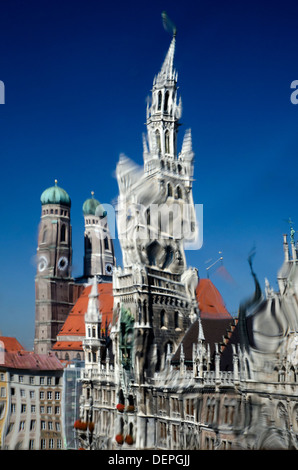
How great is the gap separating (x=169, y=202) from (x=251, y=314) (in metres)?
9.81

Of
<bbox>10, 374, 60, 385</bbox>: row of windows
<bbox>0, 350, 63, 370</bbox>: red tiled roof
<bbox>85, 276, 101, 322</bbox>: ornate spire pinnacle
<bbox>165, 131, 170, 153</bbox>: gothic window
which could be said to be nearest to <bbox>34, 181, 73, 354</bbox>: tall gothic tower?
<bbox>85, 276, 101, 322</bbox>: ornate spire pinnacle

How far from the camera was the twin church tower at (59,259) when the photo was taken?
4701 centimetres

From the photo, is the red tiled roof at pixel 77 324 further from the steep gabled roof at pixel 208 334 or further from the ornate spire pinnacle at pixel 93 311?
the steep gabled roof at pixel 208 334

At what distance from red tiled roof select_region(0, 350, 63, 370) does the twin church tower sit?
31.3ft

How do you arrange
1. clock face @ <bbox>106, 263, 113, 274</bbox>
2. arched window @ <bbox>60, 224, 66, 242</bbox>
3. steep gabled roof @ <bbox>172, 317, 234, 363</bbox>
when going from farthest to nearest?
1. clock face @ <bbox>106, 263, 113, 274</bbox>
2. arched window @ <bbox>60, 224, 66, 242</bbox>
3. steep gabled roof @ <bbox>172, 317, 234, 363</bbox>

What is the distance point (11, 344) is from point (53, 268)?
12.6 m

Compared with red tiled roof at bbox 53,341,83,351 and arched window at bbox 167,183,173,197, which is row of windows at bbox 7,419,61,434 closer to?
red tiled roof at bbox 53,341,83,351

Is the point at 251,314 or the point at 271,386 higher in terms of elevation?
the point at 251,314

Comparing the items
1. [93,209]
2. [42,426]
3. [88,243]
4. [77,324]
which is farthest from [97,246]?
[42,426]

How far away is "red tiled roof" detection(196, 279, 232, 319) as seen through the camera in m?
34.8

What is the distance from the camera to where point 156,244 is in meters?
33.6

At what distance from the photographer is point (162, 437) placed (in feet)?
100
